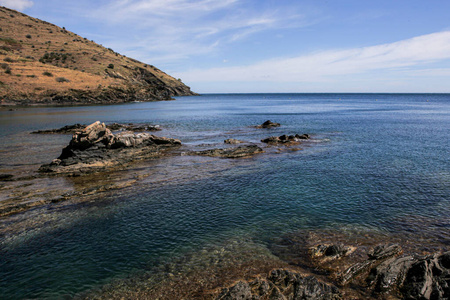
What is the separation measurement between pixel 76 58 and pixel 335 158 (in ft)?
505

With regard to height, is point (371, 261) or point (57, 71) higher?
point (57, 71)

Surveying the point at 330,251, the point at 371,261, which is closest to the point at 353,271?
the point at 371,261

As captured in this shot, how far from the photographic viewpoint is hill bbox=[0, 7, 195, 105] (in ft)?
355

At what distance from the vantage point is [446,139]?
1764 inches

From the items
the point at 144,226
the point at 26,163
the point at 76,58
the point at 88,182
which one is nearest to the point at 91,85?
the point at 76,58

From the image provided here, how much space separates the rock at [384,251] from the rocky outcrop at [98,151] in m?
24.7

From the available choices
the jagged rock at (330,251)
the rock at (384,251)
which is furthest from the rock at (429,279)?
the jagged rock at (330,251)

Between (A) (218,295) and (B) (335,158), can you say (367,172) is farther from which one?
(A) (218,295)

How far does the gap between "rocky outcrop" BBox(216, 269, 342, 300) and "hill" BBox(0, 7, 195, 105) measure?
122 meters

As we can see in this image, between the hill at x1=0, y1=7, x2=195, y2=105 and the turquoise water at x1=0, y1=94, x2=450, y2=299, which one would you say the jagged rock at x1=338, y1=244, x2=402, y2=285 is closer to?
the turquoise water at x1=0, y1=94, x2=450, y2=299

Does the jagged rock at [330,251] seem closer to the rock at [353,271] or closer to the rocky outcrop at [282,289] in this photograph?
the rock at [353,271]

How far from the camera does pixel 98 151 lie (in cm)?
3122

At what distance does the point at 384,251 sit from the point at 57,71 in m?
143

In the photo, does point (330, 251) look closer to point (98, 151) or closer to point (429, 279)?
point (429, 279)
